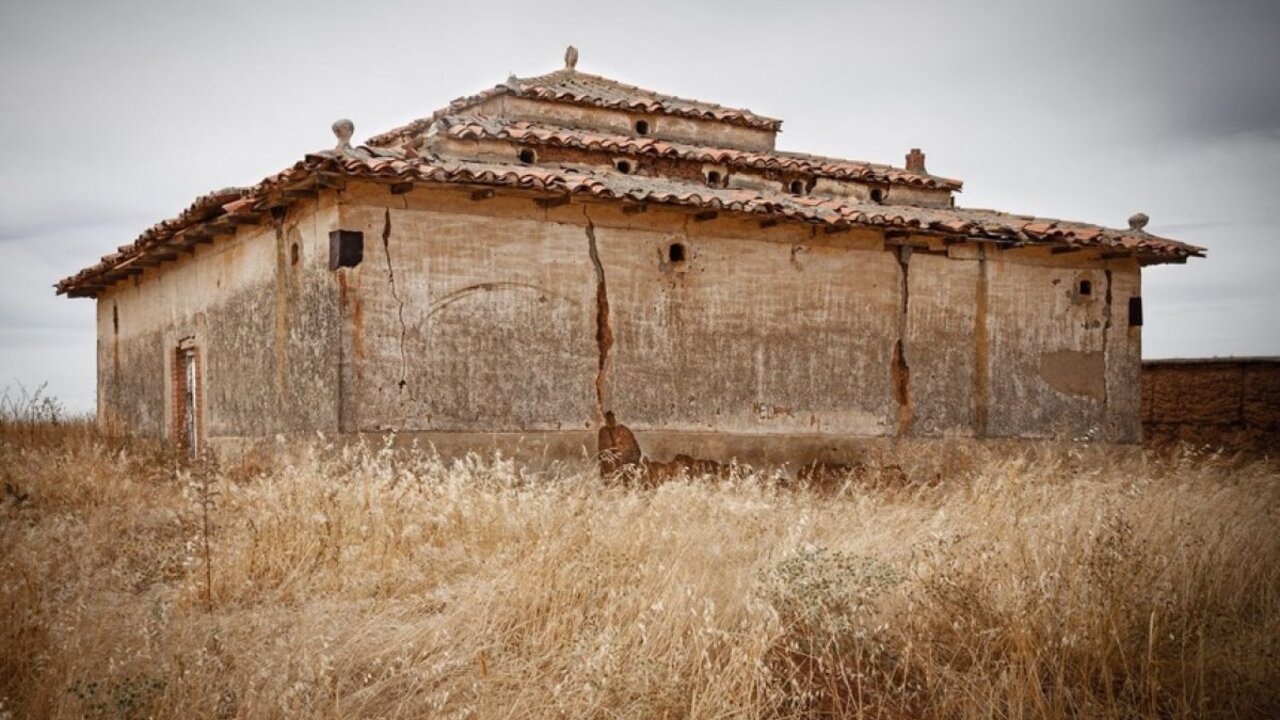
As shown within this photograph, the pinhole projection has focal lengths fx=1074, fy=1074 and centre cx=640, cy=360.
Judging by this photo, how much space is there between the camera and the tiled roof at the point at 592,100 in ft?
44.5

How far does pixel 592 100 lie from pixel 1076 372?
7012 mm

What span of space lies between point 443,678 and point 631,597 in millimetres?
1044

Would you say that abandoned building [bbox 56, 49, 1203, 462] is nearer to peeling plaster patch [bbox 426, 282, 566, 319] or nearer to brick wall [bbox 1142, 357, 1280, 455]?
peeling plaster patch [bbox 426, 282, 566, 319]

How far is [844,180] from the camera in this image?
14719 mm

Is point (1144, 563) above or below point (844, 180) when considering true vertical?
below

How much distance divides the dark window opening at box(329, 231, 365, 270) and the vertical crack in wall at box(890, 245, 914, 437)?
6124 mm

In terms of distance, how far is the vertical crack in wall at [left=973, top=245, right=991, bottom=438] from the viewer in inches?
506

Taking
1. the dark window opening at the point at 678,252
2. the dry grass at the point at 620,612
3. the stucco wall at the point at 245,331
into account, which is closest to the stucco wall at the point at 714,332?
the dark window opening at the point at 678,252

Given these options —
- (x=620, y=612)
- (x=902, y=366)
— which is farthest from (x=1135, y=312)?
(x=620, y=612)

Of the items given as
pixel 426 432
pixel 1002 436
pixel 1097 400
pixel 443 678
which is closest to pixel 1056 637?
pixel 443 678

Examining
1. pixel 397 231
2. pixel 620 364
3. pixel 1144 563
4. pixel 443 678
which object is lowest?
pixel 443 678

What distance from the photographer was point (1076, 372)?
13.4 meters

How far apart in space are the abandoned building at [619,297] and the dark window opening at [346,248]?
20 millimetres

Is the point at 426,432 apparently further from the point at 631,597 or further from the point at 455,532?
the point at 631,597
